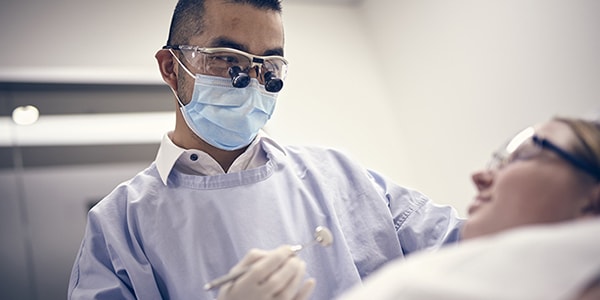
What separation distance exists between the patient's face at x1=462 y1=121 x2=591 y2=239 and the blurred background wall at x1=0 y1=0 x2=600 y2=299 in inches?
62.4

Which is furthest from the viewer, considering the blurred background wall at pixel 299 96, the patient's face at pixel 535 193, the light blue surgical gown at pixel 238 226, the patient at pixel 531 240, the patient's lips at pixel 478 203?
the blurred background wall at pixel 299 96

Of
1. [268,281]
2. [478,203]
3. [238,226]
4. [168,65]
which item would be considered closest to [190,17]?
[168,65]

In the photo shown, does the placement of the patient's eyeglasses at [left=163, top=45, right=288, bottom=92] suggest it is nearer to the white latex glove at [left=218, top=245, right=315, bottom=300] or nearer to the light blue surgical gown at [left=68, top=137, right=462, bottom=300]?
the light blue surgical gown at [left=68, top=137, right=462, bottom=300]

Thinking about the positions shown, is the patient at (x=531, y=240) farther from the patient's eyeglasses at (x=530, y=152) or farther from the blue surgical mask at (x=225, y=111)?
the blue surgical mask at (x=225, y=111)

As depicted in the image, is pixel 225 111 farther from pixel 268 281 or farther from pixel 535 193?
pixel 535 193

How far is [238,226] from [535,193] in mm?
785

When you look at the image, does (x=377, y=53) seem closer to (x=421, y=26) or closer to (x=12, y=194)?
(x=421, y=26)

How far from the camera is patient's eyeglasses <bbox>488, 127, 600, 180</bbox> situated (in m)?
0.94

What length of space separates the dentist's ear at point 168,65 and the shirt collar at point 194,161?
0.61 ft

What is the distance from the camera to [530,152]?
1.02 metres

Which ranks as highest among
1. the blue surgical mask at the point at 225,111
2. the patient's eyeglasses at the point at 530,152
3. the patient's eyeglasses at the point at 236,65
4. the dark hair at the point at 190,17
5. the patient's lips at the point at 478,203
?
the dark hair at the point at 190,17

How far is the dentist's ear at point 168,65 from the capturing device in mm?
1732

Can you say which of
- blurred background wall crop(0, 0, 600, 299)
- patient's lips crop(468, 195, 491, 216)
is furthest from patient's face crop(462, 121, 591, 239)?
blurred background wall crop(0, 0, 600, 299)

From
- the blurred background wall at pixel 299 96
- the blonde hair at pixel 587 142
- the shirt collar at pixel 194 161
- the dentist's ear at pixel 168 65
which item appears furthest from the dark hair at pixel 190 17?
the blurred background wall at pixel 299 96
